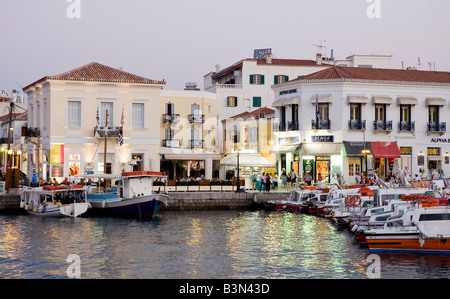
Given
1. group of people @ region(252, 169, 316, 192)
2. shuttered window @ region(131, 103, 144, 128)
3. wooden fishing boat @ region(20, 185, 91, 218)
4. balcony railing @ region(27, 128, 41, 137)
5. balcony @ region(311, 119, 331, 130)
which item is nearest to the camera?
wooden fishing boat @ region(20, 185, 91, 218)

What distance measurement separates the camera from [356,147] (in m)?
54.0

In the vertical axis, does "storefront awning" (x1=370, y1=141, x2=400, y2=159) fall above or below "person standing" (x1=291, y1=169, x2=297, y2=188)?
above

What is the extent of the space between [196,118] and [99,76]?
13.5 m

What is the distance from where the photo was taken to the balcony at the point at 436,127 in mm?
56094

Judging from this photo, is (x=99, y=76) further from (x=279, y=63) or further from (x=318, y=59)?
(x=318, y=59)

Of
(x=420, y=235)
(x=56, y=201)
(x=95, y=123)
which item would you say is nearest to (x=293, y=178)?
(x=95, y=123)

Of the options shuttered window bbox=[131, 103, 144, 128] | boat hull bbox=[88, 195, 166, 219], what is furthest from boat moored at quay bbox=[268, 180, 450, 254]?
shuttered window bbox=[131, 103, 144, 128]

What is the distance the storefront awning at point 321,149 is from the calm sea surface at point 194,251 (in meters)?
14.9

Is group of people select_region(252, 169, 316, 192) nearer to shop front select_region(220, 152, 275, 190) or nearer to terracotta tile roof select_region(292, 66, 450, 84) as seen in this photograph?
shop front select_region(220, 152, 275, 190)

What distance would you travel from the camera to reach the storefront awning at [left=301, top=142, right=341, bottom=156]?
54.1 meters

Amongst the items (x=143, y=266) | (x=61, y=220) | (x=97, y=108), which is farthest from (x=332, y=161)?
(x=143, y=266)

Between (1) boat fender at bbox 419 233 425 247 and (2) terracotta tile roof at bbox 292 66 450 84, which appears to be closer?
(1) boat fender at bbox 419 233 425 247

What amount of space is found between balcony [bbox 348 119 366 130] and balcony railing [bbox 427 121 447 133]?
18.3ft
